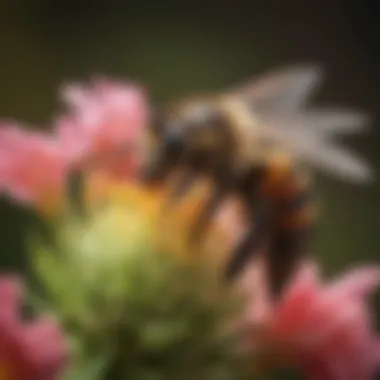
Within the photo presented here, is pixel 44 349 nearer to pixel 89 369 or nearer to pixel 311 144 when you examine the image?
pixel 89 369

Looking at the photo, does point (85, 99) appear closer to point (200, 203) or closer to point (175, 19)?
point (200, 203)

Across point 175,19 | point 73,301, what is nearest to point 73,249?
point 73,301

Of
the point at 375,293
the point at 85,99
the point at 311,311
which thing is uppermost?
the point at 375,293

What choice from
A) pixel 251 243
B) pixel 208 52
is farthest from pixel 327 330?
pixel 208 52

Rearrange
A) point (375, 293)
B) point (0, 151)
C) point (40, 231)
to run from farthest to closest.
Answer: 1. point (375, 293)
2. point (40, 231)
3. point (0, 151)

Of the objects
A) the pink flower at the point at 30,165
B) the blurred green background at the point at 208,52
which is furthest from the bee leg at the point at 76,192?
the blurred green background at the point at 208,52

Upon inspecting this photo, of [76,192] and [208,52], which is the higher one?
[208,52]

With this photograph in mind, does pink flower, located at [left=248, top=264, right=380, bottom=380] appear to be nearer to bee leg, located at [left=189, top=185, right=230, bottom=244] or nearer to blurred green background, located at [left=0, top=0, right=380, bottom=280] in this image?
bee leg, located at [left=189, top=185, right=230, bottom=244]

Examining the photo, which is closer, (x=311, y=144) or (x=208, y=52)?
(x=311, y=144)
